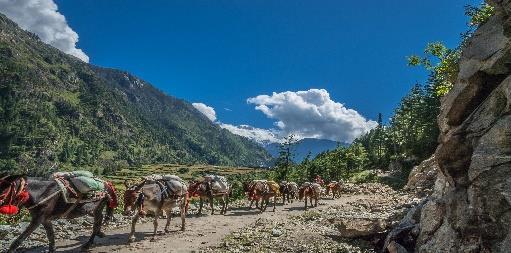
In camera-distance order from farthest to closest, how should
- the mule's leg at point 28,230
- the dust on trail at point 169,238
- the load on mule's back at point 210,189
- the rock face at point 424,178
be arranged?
the rock face at point 424,178 < the load on mule's back at point 210,189 < the dust on trail at point 169,238 < the mule's leg at point 28,230

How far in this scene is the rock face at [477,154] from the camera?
13.3m

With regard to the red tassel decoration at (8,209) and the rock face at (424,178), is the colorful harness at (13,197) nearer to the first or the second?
the red tassel decoration at (8,209)

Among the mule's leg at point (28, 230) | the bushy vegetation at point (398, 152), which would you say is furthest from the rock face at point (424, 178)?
the mule's leg at point (28, 230)

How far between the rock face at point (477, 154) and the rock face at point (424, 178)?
28.7m

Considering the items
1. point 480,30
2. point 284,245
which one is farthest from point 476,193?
point 284,245

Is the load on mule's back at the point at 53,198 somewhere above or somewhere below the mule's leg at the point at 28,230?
above

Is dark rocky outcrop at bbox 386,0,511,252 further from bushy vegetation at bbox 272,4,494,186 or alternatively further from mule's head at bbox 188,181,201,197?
bushy vegetation at bbox 272,4,494,186

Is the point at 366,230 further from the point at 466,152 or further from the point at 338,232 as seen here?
the point at 466,152

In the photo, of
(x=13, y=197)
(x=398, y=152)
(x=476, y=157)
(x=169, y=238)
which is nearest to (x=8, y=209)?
(x=13, y=197)

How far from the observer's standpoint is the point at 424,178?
51.4 m

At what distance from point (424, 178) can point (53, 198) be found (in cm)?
4471

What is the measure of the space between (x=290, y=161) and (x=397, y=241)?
7090 centimetres

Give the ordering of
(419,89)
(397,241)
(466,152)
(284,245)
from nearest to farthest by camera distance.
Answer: (466,152) → (397,241) → (284,245) → (419,89)

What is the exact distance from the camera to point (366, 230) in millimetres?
22125
